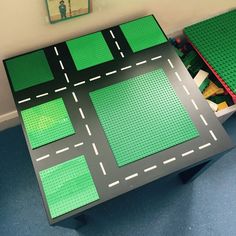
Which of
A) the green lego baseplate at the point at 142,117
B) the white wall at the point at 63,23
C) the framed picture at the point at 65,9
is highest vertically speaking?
the white wall at the point at 63,23

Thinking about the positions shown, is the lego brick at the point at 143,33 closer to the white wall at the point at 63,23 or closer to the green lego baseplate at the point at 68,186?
the white wall at the point at 63,23

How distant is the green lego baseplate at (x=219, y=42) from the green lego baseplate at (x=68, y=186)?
33.0 inches

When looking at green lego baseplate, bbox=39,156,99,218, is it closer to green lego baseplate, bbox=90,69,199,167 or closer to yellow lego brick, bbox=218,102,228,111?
green lego baseplate, bbox=90,69,199,167

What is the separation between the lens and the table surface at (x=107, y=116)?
1.10 meters

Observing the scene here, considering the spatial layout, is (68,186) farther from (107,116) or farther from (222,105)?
(222,105)

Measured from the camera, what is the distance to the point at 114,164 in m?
1.12

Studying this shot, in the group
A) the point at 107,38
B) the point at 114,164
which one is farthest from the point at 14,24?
the point at 114,164

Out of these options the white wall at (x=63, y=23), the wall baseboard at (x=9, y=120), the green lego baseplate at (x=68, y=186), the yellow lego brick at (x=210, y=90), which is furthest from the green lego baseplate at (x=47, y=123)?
the yellow lego brick at (x=210, y=90)

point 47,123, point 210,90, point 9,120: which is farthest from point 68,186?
point 210,90

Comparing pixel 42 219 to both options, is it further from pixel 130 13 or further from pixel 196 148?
pixel 130 13

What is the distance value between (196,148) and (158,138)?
15 cm

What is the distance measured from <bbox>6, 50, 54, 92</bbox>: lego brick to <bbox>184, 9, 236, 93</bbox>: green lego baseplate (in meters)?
0.79

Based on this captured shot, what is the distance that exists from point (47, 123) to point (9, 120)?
0.66 m

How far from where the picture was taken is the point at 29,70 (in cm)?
130
